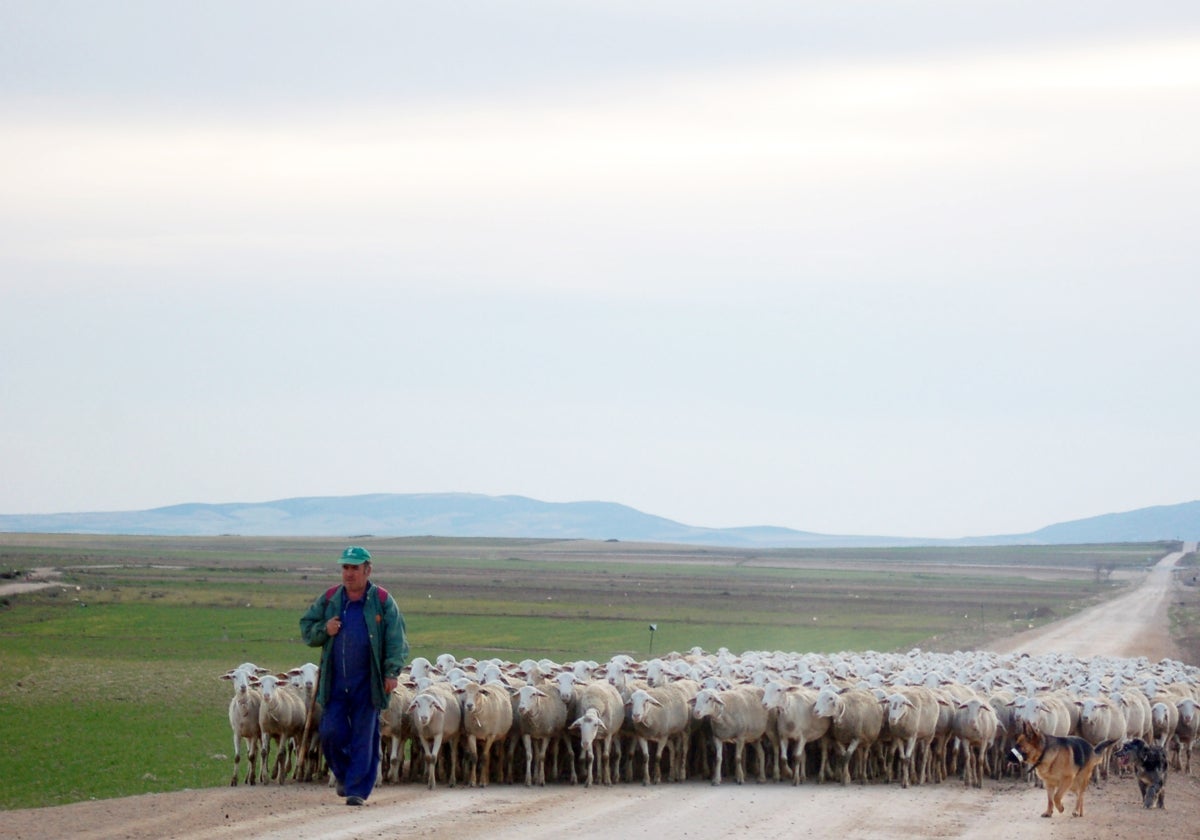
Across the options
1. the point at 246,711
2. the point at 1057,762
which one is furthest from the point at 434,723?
the point at 1057,762

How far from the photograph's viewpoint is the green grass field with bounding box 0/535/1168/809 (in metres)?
22.1

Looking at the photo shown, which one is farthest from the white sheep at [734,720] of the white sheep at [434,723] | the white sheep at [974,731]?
the white sheep at [434,723]

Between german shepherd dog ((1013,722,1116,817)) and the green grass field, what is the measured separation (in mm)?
9631

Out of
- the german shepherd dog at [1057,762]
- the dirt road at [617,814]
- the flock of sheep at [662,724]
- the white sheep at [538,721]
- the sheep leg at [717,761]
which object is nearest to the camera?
the dirt road at [617,814]

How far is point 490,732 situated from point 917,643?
106 feet

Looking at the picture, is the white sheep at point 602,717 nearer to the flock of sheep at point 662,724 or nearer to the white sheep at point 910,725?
the flock of sheep at point 662,724

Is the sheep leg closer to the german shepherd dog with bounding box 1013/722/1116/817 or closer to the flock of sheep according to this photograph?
the flock of sheep

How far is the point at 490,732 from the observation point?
16.8 metres

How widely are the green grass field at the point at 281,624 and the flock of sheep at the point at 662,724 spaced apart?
2.43m

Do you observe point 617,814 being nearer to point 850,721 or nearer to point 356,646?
point 356,646

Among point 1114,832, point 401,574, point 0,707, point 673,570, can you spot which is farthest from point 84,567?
point 1114,832

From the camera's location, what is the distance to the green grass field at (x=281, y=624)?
22078 mm

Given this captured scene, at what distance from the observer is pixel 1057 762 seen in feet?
50.5

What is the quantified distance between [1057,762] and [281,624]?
123 feet
